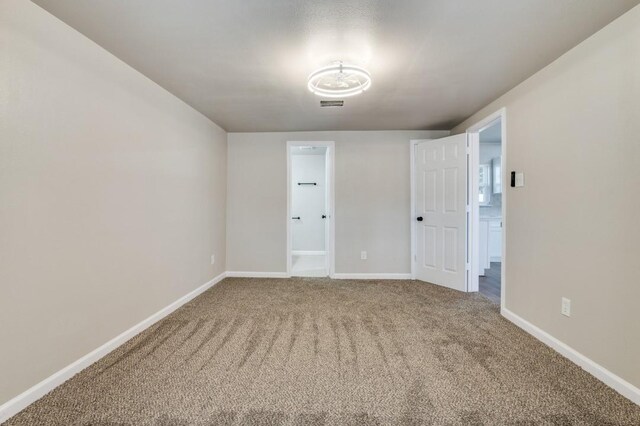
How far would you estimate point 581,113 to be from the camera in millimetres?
1942

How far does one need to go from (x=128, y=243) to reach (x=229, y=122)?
84.8 inches

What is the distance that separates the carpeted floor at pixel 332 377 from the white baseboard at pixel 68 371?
0.04m

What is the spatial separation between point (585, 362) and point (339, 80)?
269 centimetres

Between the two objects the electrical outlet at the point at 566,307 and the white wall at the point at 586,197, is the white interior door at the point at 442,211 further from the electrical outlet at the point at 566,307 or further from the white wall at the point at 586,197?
the electrical outlet at the point at 566,307

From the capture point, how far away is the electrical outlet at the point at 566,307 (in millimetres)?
2061

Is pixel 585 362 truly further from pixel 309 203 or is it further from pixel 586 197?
pixel 309 203

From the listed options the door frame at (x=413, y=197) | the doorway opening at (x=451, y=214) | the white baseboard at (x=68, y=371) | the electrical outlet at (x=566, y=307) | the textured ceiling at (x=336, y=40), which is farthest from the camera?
the door frame at (x=413, y=197)

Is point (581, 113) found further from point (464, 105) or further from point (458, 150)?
point (458, 150)

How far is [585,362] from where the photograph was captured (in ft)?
6.19

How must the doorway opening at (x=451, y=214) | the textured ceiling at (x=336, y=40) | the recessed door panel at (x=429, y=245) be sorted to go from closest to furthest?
the textured ceiling at (x=336, y=40), the doorway opening at (x=451, y=214), the recessed door panel at (x=429, y=245)

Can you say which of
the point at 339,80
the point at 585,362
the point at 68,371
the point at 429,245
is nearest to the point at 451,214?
the point at 429,245

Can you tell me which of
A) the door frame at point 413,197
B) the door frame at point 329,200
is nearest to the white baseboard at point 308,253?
the door frame at point 329,200

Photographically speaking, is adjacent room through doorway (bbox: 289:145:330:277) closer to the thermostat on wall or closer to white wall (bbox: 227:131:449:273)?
white wall (bbox: 227:131:449:273)

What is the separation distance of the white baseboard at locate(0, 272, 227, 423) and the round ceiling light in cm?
250
